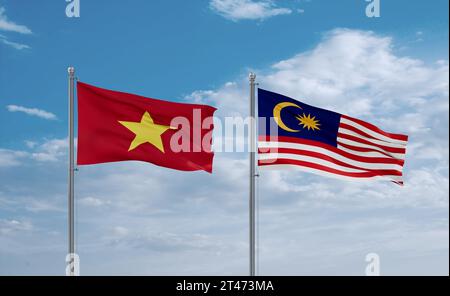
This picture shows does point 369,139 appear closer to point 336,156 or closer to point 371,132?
point 371,132

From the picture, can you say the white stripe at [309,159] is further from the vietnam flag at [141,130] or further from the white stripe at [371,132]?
the vietnam flag at [141,130]

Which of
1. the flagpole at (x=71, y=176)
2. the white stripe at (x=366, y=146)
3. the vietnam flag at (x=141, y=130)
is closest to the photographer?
the flagpole at (x=71, y=176)

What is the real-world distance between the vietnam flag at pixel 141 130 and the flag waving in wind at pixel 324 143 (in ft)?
5.33

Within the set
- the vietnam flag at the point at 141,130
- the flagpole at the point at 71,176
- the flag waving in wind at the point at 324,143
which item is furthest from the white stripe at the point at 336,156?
the flagpole at the point at 71,176

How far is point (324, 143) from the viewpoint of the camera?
60.7 ft

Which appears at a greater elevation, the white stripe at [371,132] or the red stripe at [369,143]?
the white stripe at [371,132]

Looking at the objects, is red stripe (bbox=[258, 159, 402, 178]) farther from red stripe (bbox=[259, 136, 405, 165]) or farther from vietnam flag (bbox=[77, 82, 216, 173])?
vietnam flag (bbox=[77, 82, 216, 173])

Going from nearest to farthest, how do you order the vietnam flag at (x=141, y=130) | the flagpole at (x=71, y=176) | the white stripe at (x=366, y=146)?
1. the flagpole at (x=71, y=176)
2. the vietnam flag at (x=141, y=130)
3. the white stripe at (x=366, y=146)

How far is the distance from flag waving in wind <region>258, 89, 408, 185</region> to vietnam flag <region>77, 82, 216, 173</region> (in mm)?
1625

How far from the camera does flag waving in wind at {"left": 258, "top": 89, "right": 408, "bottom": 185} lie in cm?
1792

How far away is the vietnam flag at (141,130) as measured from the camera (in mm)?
17219
